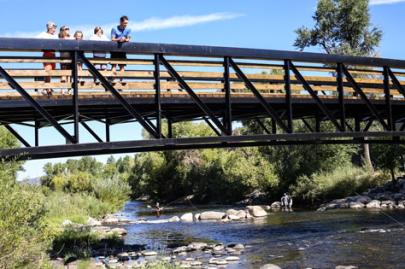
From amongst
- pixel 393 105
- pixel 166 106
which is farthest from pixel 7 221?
pixel 393 105

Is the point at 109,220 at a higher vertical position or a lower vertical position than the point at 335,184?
lower

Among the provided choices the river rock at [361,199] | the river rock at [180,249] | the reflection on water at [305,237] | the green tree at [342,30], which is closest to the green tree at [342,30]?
the green tree at [342,30]

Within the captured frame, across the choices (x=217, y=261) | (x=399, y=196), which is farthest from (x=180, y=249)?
(x=399, y=196)

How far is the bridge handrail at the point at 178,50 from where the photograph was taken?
12234 mm

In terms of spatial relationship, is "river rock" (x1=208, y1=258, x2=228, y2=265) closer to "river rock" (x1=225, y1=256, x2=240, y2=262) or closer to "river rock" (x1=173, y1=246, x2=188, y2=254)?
"river rock" (x1=225, y1=256, x2=240, y2=262)

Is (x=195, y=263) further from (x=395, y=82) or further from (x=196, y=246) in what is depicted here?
(x=395, y=82)

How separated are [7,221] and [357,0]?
142 ft

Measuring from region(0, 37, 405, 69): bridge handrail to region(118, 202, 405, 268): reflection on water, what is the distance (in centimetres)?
647

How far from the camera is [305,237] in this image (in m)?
22.2

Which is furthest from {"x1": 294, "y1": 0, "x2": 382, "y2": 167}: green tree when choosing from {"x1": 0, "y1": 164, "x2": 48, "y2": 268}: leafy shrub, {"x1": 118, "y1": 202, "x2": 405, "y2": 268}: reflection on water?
{"x1": 0, "y1": 164, "x2": 48, "y2": 268}: leafy shrub

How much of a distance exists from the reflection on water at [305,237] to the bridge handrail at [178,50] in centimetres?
647

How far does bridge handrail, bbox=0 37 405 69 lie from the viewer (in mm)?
12234

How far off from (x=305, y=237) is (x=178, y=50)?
37.0 feet

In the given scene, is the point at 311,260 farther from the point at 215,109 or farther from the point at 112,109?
the point at 112,109
